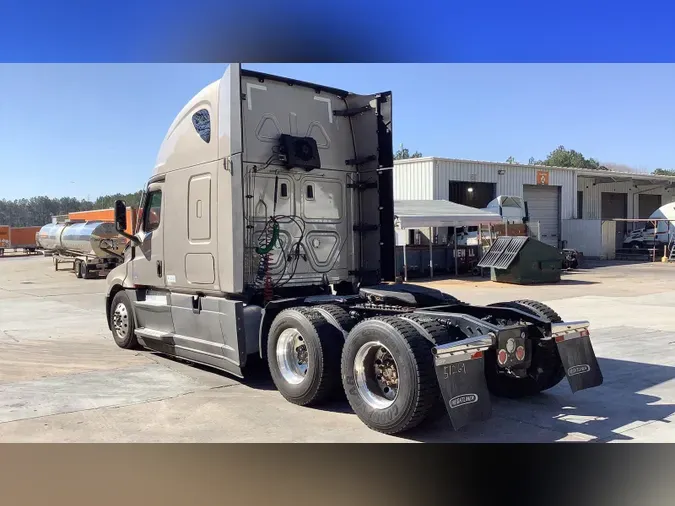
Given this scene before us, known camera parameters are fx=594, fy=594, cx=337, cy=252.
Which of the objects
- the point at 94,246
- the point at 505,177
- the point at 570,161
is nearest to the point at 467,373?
the point at 94,246

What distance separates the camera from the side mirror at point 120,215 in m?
8.50

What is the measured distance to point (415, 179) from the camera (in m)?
30.7

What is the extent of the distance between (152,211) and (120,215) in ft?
1.48

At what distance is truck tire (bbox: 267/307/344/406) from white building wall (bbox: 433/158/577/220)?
2404 cm

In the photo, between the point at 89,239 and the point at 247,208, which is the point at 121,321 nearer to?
the point at 247,208

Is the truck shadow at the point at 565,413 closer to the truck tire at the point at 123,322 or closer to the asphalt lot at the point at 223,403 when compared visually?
the asphalt lot at the point at 223,403

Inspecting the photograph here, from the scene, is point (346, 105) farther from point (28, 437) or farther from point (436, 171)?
point (436, 171)

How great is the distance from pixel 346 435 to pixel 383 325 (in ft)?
3.47

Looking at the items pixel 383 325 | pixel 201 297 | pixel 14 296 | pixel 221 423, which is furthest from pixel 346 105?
pixel 14 296

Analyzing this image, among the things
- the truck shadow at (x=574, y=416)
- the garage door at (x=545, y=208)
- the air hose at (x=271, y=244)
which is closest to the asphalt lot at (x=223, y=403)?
the truck shadow at (x=574, y=416)

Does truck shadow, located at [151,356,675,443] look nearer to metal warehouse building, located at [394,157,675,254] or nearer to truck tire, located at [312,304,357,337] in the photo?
truck tire, located at [312,304,357,337]

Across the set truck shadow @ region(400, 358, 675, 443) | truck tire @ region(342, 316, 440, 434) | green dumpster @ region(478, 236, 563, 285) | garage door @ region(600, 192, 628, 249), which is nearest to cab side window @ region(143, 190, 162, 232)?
truck tire @ region(342, 316, 440, 434)

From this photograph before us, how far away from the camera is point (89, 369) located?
8250mm

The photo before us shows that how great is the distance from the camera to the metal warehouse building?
30.4 metres
